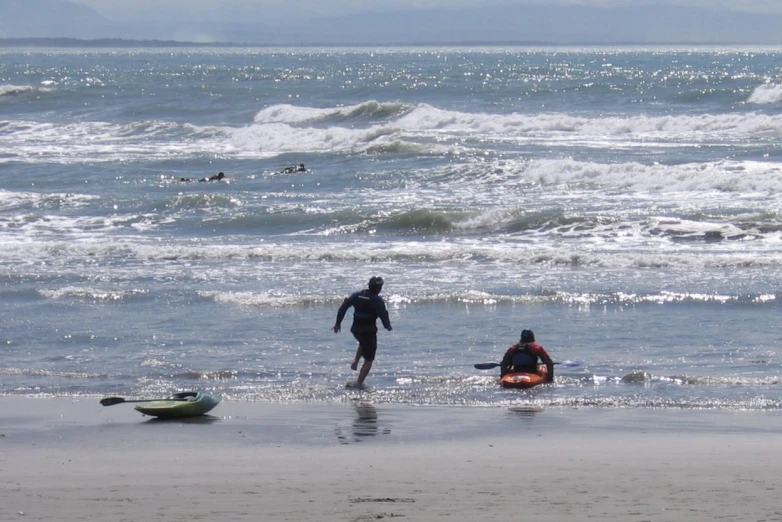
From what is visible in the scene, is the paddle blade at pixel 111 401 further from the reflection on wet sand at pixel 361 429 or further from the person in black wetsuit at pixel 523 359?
the person in black wetsuit at pixel 523 359

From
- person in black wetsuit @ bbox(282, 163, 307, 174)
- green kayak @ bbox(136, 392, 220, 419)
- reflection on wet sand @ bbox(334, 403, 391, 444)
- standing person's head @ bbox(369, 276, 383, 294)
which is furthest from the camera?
person in black wetsuit @ bbox(282, 163, 307, 174)

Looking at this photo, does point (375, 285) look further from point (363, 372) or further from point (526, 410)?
point (526, 410)

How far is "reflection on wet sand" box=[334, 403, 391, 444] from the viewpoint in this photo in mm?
8420

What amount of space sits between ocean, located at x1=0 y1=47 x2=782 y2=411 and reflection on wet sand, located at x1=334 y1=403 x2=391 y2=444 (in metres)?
0.73

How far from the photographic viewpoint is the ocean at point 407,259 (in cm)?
1117

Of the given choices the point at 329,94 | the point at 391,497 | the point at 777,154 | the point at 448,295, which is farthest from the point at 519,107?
the point at 391,497

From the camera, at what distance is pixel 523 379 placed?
10.7m

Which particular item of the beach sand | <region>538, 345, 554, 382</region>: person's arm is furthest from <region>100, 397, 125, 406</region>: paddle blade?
<region>538, 345, 554, 382</region>: person's arm

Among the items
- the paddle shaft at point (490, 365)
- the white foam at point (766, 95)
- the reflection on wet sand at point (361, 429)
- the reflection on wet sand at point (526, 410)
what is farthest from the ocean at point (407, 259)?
the white foam at point (766, 95)

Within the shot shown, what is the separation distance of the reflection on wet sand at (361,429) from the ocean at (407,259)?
73cm

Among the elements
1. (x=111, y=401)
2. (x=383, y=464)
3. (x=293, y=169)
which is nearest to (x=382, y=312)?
(x=111, y=401)

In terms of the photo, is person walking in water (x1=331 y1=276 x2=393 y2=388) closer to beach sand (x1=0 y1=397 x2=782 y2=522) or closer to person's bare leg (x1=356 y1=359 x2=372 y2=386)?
person's bare leg (x1=356 y1=359 x2=372 y2=386)

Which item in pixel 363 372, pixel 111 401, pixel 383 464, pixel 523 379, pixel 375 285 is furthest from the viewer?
pixel 375 285

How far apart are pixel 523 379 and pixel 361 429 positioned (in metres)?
2.39
